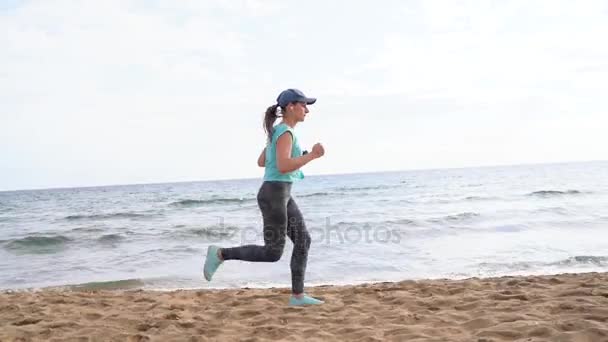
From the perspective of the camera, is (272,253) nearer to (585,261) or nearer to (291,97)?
(291,97)

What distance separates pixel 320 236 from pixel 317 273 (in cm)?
407

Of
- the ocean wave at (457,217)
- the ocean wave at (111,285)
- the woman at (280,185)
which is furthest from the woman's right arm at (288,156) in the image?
the ocean wave at (457,217)

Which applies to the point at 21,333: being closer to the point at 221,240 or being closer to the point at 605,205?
the point at 221,240

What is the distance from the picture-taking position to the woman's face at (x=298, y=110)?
12.6 ft

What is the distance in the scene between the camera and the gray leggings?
3.79 meters

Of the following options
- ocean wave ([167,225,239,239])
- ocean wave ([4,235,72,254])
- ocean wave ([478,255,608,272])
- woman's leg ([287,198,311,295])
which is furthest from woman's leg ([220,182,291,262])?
ocean wave ([4,235,72,254])

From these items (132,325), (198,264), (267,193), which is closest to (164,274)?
(198,264)

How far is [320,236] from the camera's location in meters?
11.4

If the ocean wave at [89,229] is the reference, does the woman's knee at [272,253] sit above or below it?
above

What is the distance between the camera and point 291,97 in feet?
12.7

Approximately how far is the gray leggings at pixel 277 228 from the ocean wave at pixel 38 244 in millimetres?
9144

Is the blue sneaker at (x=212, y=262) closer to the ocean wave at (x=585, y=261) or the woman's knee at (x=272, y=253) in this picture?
the woman's knee at (x=272, y=253)

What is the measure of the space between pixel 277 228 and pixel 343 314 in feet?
2.82

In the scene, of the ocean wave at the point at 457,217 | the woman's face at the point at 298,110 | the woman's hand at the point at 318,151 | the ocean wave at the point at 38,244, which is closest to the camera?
the woman's hand at the point at 318,151
